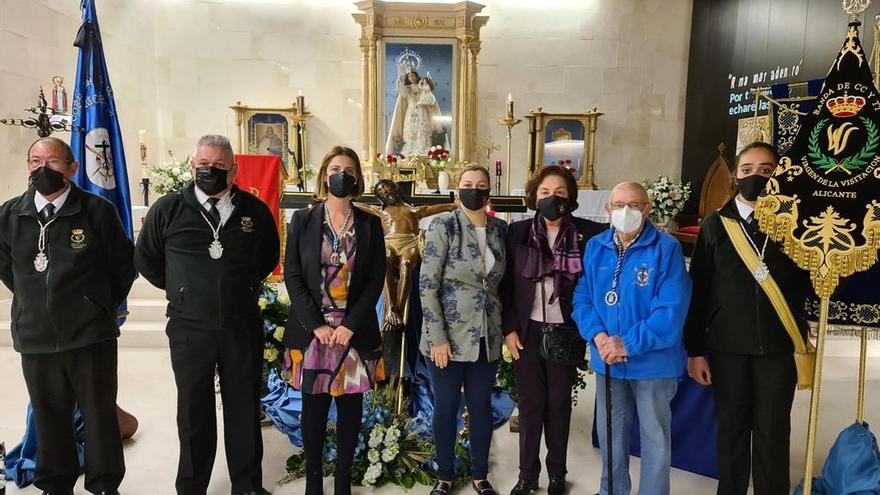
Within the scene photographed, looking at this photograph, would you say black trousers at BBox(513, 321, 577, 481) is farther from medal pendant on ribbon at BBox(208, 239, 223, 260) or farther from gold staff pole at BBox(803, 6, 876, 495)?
medal pendant on ribbon at BBox(208, 239, 223, 260)

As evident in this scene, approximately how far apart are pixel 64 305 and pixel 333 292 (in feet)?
3.72

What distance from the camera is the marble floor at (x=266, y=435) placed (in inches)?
112

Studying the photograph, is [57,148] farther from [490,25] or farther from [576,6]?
[576,6]

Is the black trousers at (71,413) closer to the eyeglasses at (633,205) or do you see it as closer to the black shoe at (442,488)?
the black shoe at (442,488)

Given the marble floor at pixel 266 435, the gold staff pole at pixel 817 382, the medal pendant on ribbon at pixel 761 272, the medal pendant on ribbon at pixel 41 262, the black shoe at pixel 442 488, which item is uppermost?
the medal pendant on ribbon at pixel 761 272

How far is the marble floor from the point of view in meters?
2.85

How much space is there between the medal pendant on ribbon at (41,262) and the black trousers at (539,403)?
6.80 ft

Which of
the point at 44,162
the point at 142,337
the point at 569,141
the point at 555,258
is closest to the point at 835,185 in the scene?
the point at 555,258

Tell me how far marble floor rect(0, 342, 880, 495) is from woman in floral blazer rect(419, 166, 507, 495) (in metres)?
0.56

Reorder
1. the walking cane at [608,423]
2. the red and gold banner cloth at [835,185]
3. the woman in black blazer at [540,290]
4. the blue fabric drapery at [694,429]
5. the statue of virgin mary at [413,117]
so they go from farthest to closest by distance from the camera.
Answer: the statue of virgin mary at [413,117], the blue fabric drapery at [694,429], the woman in black blazer at [540,290], the walking cane at [608,423], the red and gold banner cloth at [835,185]

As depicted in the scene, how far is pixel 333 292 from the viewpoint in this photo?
2379 millimetres

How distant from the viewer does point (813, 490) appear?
267 centimetres

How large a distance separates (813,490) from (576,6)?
300 inches

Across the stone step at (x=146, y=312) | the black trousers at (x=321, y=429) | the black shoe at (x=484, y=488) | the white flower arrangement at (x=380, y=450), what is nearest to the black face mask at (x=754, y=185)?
the black shoe at (x=484, y=488)
